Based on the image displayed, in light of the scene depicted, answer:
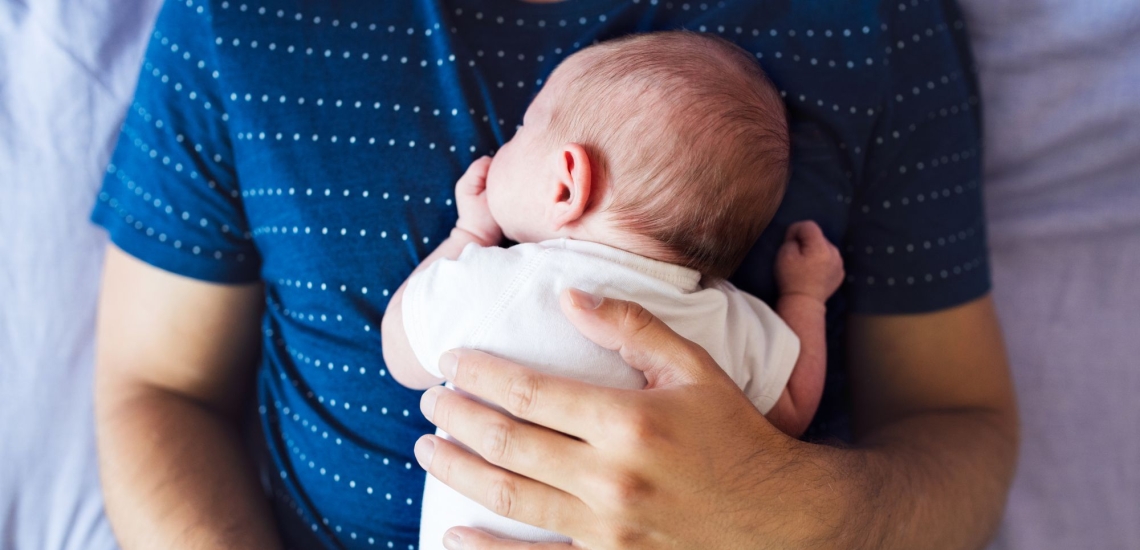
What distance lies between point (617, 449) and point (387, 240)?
1.32 ft

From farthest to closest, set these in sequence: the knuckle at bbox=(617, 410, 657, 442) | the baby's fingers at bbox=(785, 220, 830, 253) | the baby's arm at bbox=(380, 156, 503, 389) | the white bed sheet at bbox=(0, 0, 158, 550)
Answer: the white bed sheet at bbox=(0, 0, 158, 550), the baby's fingers at bbox=(785, 220, 830, 253), the baby's arm at bbox=(380, 156, 503, 389), the knuckle at bbox=(617, 410, 657, 442)

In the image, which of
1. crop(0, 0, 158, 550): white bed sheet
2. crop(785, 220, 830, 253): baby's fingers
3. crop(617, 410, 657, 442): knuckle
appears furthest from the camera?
crop(0, 0, 158, 550): white bed sheet

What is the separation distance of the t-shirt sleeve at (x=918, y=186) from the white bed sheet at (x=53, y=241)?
1180mm

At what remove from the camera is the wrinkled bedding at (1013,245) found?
3.86 ft

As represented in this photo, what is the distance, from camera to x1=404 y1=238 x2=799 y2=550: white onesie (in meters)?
0.78

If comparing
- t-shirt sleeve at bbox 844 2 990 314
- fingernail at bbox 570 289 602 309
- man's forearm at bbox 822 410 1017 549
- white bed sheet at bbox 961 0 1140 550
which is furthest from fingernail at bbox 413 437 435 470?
white bed sheet at bbox 961 0 1140 550

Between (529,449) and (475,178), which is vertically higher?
(475,178)

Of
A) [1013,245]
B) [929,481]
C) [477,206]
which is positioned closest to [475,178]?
[477,206]

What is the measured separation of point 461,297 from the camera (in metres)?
0.79

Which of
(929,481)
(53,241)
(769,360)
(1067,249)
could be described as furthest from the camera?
(1067,249)

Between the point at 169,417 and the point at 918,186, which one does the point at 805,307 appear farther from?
the point at 169,417

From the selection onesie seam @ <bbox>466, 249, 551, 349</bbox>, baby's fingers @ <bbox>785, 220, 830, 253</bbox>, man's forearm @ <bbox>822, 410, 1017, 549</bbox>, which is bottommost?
man's forearm @ <bbox>822, 410, 1017, 549</bbox>

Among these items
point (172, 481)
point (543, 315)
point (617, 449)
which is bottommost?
point (172, 481)

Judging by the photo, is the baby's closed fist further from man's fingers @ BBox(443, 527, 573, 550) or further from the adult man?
man's fingers @ BBox(443, 527, 573, 550)
